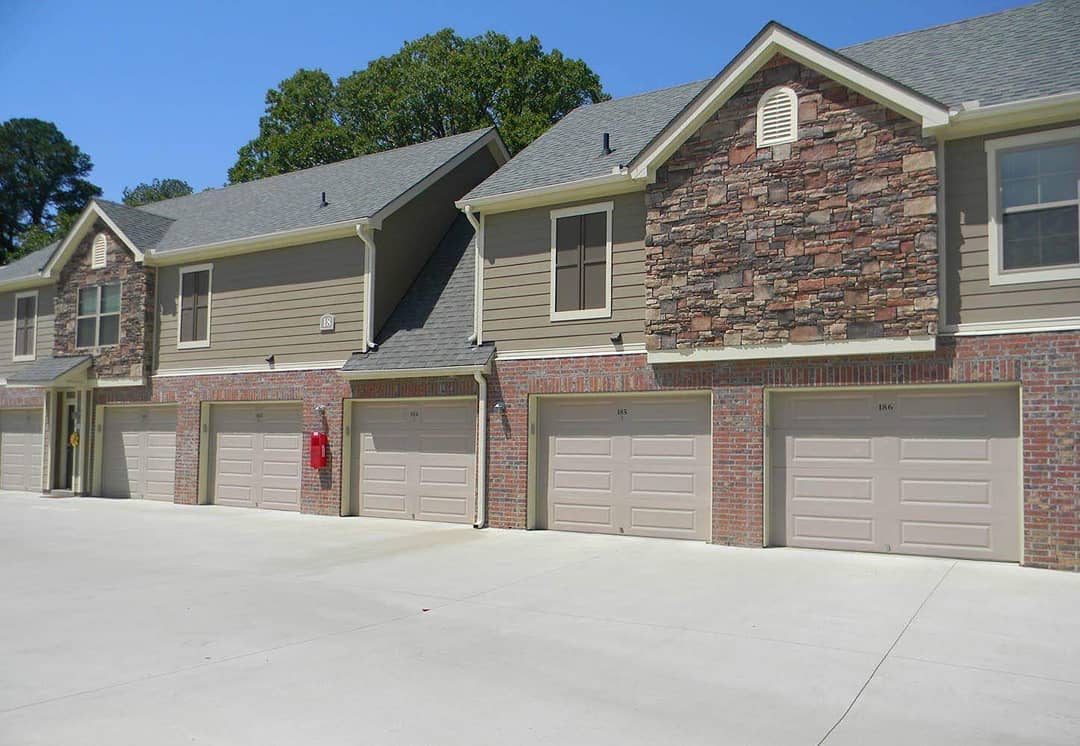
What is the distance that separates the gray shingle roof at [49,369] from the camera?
1922 centimetres

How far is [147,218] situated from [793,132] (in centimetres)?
1537

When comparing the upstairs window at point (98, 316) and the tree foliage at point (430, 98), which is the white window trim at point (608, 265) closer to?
the upstairs window at point (98, 316)

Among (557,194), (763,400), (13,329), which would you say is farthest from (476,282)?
(13,329)

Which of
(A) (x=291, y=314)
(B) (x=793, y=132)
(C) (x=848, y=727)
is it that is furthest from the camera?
(A) (x=291, y=314)

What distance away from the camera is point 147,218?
20.4 metres

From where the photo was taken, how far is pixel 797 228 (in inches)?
450

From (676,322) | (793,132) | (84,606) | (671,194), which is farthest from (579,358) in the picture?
(84,606)

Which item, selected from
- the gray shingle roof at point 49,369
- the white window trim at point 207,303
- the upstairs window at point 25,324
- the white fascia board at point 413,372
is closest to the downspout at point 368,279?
the white fascia board at point 413,372

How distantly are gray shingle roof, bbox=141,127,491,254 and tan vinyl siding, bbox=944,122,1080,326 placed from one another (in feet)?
31.5

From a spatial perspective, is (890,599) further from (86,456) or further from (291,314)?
(86,456)

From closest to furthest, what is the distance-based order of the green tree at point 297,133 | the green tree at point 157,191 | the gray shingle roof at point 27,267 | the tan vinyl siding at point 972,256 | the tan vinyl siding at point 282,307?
the tan vinyl siding at point 972,256 < the tan vinyl siding at point 282,307 < the gray shingle roof at point 27,267 < the green tree at point 297,133 < the green tree at point 157,191

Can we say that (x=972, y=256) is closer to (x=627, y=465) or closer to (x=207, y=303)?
(x=627, y=465)

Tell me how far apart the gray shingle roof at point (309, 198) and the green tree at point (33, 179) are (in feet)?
123

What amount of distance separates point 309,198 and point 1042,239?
1404 centimetres
